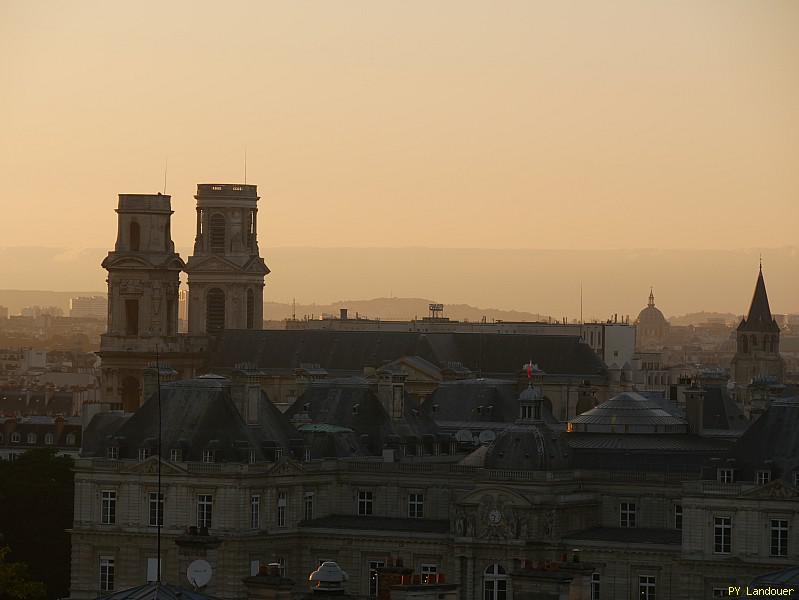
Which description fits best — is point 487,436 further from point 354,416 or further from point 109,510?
point 109,510

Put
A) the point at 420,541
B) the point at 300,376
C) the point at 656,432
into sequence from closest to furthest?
the point at 420,541, the point at 656,432, the point at 300,376

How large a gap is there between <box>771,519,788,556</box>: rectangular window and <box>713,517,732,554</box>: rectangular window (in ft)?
6.06

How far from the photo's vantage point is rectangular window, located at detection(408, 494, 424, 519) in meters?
144

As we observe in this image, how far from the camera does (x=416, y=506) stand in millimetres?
144500

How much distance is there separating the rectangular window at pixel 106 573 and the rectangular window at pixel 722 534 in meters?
25.2

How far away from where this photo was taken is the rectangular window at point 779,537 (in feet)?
423

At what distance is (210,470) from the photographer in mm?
140000

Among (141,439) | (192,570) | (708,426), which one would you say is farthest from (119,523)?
(192,570)

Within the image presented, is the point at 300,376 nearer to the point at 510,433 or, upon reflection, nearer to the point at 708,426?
the point at 708,426

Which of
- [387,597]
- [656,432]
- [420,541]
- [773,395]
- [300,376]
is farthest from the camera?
[300,376]

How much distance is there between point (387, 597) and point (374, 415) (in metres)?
67.7

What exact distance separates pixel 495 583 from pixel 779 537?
467 inches

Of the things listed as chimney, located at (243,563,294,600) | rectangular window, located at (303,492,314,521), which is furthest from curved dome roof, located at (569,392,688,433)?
chimney, located at (243,563,294,600)

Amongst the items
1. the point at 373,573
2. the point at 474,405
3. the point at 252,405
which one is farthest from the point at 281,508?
the point at 474,405
